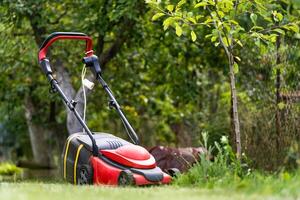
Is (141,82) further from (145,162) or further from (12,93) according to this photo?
(145,162)

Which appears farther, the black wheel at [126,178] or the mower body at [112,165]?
the mower body at [112,165]

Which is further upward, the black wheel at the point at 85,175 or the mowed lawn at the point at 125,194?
the mowed lawn at the point at 125,194

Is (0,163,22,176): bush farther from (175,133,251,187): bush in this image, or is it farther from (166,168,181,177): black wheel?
(175,133,251,187): bush

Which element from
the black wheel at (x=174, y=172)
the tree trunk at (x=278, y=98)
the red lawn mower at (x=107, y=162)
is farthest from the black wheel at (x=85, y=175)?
the tree trunk at (x=278, y=98)

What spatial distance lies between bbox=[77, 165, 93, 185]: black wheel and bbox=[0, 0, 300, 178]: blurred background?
86.1 inches

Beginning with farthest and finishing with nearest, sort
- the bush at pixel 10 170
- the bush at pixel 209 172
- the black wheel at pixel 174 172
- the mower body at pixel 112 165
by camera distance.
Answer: the bush at pixel 10 170
the black wheel at pixel 174 172
the mower body at pixel 112 165
the bush at pixel 209 172

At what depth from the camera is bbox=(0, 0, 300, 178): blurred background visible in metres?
8.59

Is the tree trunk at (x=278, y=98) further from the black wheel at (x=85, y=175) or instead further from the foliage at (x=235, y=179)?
the black wheel at (x=85, y=175)

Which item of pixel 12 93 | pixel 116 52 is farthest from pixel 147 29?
pixel 12 93

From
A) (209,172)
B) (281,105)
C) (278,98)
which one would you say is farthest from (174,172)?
(278,98)

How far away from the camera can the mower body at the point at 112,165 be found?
20.5 feet

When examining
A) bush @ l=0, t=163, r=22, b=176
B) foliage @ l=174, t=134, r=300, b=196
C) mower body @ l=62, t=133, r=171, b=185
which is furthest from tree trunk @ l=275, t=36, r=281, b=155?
bush @ l=0, t=163, r=22, b=176

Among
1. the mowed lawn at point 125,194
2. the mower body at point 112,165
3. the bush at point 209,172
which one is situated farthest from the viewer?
the mower body at point 112,165

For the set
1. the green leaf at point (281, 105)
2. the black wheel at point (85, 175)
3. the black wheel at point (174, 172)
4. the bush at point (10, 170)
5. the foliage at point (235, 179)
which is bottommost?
the bush at point (10, 170)
